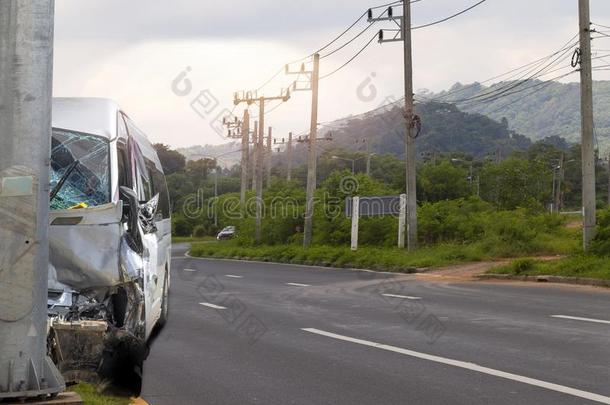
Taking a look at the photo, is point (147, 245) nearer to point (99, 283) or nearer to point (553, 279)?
point (99, 283)

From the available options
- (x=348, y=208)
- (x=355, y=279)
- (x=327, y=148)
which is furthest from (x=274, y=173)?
(x=355, y=279)

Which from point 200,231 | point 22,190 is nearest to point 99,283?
point 22,190

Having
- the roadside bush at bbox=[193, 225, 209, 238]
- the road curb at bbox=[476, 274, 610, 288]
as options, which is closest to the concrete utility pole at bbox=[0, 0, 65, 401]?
the road curb at bbox=[476, 274, 610, 288]

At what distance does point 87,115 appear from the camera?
793 cm

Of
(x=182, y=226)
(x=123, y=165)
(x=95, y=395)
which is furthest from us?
(x=182, y=226)

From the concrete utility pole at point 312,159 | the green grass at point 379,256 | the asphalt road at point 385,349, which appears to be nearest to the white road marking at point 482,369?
the asphalt road at point 385,349

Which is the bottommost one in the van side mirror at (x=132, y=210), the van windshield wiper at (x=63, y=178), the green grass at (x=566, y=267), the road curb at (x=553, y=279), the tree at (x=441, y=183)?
the road curb at (x=553, y=279)

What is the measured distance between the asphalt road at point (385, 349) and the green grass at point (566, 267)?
2.59 metres

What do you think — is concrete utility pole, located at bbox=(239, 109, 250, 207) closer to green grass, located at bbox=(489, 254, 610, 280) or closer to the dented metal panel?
green grass, located at bbox=(489, 254, 610, 280)

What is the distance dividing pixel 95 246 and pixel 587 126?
16.2m

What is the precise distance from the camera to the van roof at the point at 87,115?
25.6ft

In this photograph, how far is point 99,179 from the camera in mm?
7480

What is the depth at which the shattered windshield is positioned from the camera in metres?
7.32

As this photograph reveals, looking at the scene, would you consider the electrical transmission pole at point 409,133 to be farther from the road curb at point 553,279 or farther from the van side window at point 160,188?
the van side window at point 160,188
